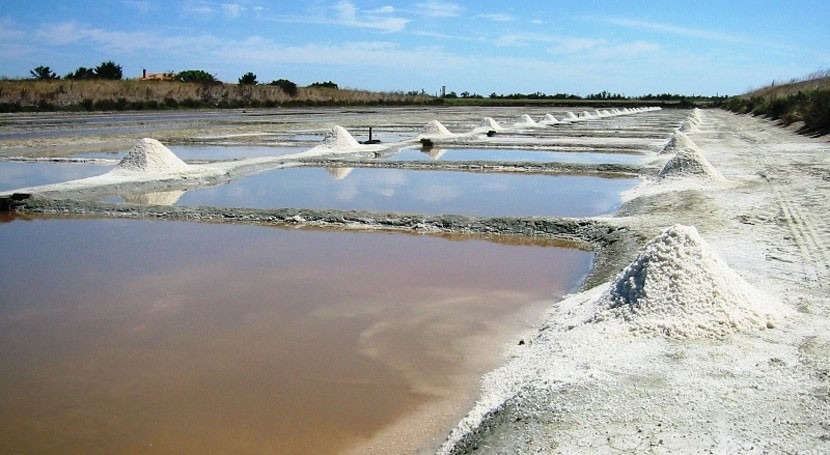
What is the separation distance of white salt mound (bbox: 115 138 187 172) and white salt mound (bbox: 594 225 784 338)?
7943 millimetres

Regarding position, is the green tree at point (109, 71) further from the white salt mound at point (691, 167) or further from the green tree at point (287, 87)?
the white salt mound at point (691, 167)

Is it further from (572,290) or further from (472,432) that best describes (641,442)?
(572,290)

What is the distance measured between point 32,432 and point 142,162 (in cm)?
759

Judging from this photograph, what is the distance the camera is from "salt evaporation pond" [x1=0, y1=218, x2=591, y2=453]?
2.72 meters

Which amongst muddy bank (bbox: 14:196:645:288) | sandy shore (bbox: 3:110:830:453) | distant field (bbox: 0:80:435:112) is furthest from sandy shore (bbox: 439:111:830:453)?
distant field (bbox: 0:80:435:112)

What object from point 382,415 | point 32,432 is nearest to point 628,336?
point 382,415

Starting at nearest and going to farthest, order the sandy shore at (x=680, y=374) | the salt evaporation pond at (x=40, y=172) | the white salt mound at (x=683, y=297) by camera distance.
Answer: the sandy shore at (x=680, y=374) → the white salt mound at (x=683, y=297) → the salt evaporation pond at (x=40, y=172)

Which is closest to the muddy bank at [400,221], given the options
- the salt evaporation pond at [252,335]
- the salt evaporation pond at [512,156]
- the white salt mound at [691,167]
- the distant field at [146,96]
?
the salt evaporation pond at [252,335]

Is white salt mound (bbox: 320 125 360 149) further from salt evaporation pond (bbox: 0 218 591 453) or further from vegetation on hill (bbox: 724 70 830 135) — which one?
vegetation on hill (bbox: 724 70 830 135)

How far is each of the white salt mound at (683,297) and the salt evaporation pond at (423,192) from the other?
143 inches

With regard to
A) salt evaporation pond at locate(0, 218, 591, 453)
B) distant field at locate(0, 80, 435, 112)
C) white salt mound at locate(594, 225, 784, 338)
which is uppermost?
distant field at locate(0, 80, 435, 112)

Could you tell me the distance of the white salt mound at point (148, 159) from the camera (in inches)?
380

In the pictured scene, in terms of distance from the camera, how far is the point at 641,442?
85.3 inches

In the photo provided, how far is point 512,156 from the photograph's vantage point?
1319 centimetres
